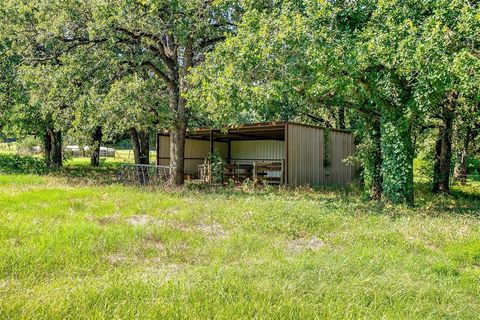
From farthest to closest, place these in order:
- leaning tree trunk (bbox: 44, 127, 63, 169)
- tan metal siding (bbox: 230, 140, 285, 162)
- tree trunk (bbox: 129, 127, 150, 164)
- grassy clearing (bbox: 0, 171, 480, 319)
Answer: leaning tree trunk (bbox: 44, 127, 63, 169)
tan metal siding (bbox: 230, 140, 285, 162)
tree trunk (bbox: 129, 127, 150, 164)
grassy clearing (bbox: 0, 171, 480, 319)

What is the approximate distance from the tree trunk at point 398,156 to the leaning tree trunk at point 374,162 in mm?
1171

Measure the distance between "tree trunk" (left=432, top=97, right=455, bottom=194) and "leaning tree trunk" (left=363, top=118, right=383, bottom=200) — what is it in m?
3.70

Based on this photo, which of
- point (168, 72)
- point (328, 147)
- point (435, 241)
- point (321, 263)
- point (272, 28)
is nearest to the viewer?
point (321, 263)

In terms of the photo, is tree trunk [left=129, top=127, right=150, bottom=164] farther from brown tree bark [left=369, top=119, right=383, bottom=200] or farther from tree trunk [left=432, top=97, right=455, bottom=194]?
tree trunk [left=432, top=97, right=455, bottom=194]

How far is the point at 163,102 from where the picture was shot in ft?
38.3

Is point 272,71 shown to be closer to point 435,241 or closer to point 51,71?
point 435,241

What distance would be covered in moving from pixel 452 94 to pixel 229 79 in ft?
27.2

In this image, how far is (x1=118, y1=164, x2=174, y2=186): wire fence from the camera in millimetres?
13523

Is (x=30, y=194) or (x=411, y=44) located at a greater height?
(x=411, y=44)

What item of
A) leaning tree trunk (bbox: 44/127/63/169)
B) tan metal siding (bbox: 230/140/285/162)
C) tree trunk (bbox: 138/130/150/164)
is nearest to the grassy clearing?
tree trunk (bbox: 138/130/150/164)

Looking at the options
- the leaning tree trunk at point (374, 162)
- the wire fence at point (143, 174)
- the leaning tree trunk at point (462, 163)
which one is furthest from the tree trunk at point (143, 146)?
the leaning tree trunk at point (462, 163)

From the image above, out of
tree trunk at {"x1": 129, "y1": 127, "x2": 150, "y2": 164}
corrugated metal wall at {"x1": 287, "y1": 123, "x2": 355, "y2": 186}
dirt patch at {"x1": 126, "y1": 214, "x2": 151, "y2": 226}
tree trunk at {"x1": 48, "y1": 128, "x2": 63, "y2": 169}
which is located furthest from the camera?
tree trunk at {"x1": 48, "y1": 128, "x2": 63, "y2": 169}

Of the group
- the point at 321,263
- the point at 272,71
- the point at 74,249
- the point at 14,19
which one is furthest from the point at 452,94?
the point at 14,19

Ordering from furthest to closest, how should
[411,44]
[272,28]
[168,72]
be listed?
[168,72] → [272,28] → [411,44]
